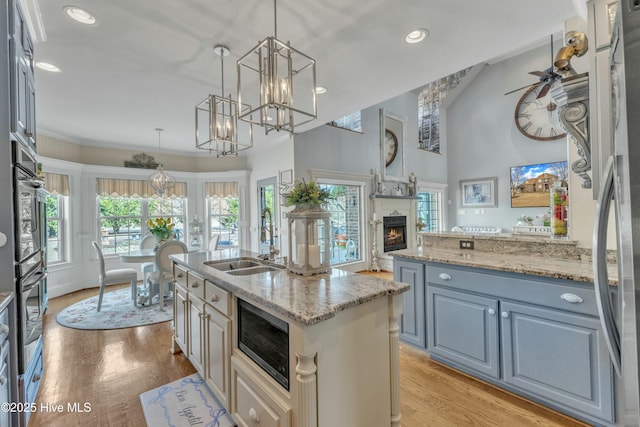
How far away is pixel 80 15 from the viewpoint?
75.0 inches

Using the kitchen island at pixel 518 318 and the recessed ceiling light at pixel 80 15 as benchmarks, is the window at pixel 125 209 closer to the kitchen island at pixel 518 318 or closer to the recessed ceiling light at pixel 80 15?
the recessed ceiling light at pixel 80 15

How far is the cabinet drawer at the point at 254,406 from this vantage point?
3.99ft

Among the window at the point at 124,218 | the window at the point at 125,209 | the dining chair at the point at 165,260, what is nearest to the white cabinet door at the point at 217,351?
the dining chair at the point at 165,260

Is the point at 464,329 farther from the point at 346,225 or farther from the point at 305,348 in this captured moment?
the point at 346,225

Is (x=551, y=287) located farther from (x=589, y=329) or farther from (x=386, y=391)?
(x=386, y=391)

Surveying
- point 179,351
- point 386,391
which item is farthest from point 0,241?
point 386,391

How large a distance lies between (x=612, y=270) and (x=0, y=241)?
3.45 meters

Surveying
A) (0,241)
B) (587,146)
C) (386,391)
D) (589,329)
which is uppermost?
(587,146)

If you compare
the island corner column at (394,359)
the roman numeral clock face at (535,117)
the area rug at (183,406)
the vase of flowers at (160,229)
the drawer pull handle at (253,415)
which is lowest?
the area rug at (183,406)

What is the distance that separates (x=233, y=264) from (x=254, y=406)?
1.14m

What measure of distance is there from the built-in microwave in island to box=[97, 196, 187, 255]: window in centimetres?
484

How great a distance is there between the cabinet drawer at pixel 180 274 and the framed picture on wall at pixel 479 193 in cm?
788

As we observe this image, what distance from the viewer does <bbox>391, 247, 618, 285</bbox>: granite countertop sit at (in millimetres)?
1682

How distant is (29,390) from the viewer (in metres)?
1.75
